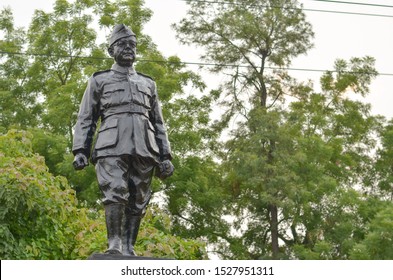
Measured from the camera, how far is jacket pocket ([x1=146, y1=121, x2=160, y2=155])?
27.1 feet

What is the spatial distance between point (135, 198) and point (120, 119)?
707 mm

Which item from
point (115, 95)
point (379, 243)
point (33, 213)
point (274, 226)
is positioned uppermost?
point (274, 226)

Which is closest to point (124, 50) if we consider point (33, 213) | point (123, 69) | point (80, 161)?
point (123, 69)

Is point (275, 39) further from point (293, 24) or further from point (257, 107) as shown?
point (257, 107)

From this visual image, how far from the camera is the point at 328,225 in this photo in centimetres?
2548

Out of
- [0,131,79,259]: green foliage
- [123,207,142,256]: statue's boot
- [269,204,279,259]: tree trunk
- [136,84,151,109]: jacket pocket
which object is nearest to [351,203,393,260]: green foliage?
[269,204,279,259]: tree trunk

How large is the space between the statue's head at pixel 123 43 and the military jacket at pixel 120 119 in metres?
0.14

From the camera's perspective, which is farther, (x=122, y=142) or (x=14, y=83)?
(x=14, y=83)

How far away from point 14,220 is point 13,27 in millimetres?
14350

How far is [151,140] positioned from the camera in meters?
8.30

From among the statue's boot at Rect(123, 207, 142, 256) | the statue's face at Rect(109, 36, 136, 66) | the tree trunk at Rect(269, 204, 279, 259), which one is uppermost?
the tree trunk at Rect(269, 204, 279, 259)

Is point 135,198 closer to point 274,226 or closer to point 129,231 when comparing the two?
point 129,231

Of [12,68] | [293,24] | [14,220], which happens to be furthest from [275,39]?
[14,220]

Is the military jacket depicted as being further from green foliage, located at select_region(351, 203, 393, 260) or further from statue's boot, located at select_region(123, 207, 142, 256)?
green foliage, located at select_region(351, 203, 393, 260)
